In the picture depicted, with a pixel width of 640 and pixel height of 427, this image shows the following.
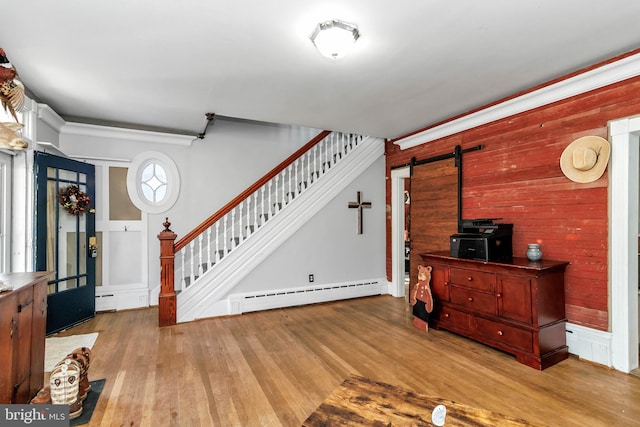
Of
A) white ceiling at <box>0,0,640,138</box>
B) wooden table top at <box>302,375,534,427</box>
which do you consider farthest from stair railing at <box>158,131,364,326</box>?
wooden table top at <box>302,375,534,427</box>

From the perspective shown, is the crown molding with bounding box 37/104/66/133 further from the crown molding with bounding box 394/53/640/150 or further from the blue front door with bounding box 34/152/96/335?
the crown molding with bounding box 394/53/640/150

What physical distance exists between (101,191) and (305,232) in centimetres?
312

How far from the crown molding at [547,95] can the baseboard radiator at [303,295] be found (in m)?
2.69

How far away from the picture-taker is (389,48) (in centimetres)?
267

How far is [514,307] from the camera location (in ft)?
10.5

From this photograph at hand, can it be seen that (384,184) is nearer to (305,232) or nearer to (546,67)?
(305,232)

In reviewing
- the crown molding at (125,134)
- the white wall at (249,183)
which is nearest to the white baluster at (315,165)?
the white wall at (249,183)

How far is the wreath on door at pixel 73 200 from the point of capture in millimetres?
4214

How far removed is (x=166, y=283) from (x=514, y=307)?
408 centimetres

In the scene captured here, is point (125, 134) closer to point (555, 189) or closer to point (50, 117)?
point (50, 117)

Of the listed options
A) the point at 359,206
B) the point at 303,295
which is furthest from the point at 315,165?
the point at 303,295

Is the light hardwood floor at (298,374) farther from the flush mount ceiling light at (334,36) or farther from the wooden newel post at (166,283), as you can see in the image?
the flush mount ceiling light at (334,36)

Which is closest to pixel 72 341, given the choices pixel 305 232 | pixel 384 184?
pixel 305 232

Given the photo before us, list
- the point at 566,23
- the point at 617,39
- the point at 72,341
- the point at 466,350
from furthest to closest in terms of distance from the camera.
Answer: the point at 72,341 < the point at 466,350 < the point at 617,39 < the point at 566,23
